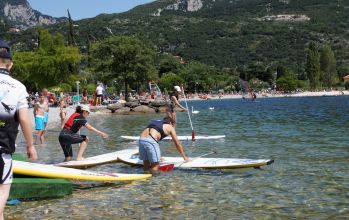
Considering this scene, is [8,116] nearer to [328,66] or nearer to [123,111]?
[123,111]

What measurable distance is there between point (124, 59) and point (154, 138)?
175 feet

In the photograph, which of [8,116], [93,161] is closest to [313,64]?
[93,161]

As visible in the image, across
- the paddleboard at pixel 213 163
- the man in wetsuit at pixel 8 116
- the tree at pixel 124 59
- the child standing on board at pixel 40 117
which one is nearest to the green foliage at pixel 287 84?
the tree at pixel 124 59

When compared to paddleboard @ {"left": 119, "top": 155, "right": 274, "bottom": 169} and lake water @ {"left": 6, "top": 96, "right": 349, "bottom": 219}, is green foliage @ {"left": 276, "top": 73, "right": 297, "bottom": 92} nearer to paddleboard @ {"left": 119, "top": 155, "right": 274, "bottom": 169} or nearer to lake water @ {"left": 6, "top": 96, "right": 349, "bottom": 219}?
lake water @ {"left": 6, "top": 96, "right": 349, "bottom": 219}

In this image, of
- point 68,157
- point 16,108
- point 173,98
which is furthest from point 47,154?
point 16,108

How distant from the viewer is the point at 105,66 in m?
63.2

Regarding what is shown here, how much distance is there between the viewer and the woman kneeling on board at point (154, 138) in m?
10.4

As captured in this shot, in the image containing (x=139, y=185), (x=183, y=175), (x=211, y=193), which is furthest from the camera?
(x=183, y=175)

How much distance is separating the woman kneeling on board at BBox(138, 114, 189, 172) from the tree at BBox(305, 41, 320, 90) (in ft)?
446

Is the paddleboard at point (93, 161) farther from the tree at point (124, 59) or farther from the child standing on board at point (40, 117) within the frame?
the tree at point (124, 59)

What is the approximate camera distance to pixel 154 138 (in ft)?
34.1

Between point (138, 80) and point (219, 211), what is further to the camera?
point (138, 80)

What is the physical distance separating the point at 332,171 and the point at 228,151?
4.89m

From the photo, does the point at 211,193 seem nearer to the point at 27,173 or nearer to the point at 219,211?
the point at 219,211
